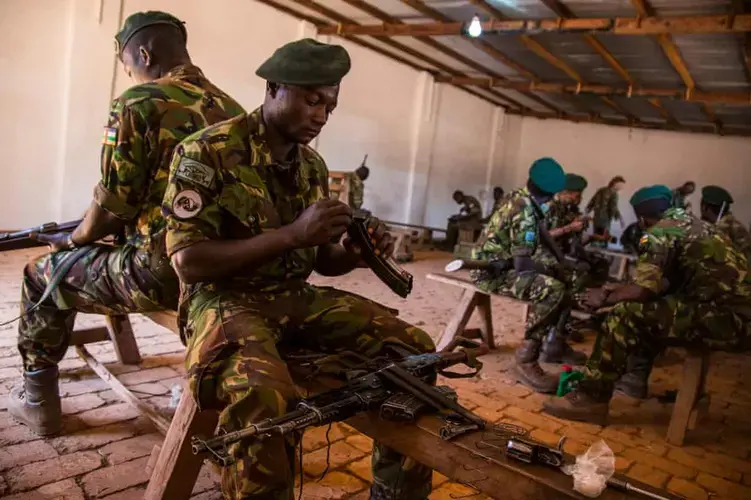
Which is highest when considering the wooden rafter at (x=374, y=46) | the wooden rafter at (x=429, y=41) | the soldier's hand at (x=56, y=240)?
the wooden rafter at (x=374, y=46)

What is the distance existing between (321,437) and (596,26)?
7.03m

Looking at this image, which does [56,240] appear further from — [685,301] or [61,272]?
[685,301]

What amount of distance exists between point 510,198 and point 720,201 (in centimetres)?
273

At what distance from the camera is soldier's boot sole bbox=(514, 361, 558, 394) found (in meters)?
4.57

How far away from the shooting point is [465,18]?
9.32 meters

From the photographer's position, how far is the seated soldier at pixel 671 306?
12.8ft

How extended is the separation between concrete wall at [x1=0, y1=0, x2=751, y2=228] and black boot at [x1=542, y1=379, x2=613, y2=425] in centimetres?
711

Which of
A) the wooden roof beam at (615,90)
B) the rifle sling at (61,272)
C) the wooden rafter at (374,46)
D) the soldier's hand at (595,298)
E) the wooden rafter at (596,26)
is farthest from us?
the wooden roof beam at (615,90)

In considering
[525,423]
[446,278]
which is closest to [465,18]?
[446,278]

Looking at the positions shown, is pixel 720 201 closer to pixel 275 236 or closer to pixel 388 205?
pixel 275 236

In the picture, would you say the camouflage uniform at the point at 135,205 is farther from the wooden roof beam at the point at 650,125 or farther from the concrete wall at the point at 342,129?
the wooden roof beam at the point at 650,125

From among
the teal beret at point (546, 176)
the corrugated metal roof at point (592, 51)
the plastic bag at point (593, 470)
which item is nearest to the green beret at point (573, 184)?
the corrugated metal roof at point (592, 51)

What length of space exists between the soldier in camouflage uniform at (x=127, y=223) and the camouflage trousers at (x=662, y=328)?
286 centimetres

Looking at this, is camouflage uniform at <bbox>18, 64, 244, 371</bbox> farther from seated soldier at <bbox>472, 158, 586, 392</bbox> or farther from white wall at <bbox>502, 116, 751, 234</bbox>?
white wall at <bbox>502, 116, 751, 234</bbox>
